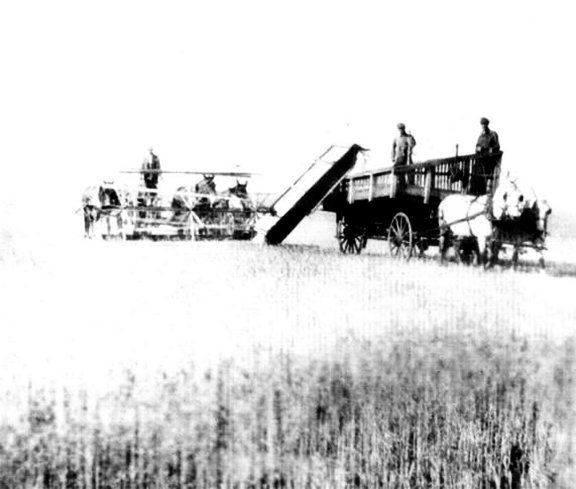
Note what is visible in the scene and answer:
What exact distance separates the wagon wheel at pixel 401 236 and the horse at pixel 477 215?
0.76 meters

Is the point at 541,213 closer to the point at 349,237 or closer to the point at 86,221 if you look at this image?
the point at 349,237

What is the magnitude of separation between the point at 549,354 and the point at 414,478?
6.79 feet

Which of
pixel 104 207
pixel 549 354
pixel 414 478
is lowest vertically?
pixel 414 478

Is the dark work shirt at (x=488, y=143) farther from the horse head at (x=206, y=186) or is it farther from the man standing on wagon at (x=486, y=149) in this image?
the horse head at (x=206, y=186)

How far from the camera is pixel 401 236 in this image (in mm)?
13055

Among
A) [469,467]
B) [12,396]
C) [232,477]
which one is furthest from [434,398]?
[12,396]

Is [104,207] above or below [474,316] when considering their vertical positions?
above

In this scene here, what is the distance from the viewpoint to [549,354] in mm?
6203

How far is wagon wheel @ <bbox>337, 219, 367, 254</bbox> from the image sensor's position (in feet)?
50.9

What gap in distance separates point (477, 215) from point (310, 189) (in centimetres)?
503

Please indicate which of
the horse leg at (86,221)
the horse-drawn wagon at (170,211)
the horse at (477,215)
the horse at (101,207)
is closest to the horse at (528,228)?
the horse at (477,215)

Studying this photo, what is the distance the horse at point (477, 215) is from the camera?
10.4 m

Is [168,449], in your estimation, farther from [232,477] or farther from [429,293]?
[429,293]

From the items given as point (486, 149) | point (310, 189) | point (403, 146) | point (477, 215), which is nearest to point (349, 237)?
point (310, 189)
